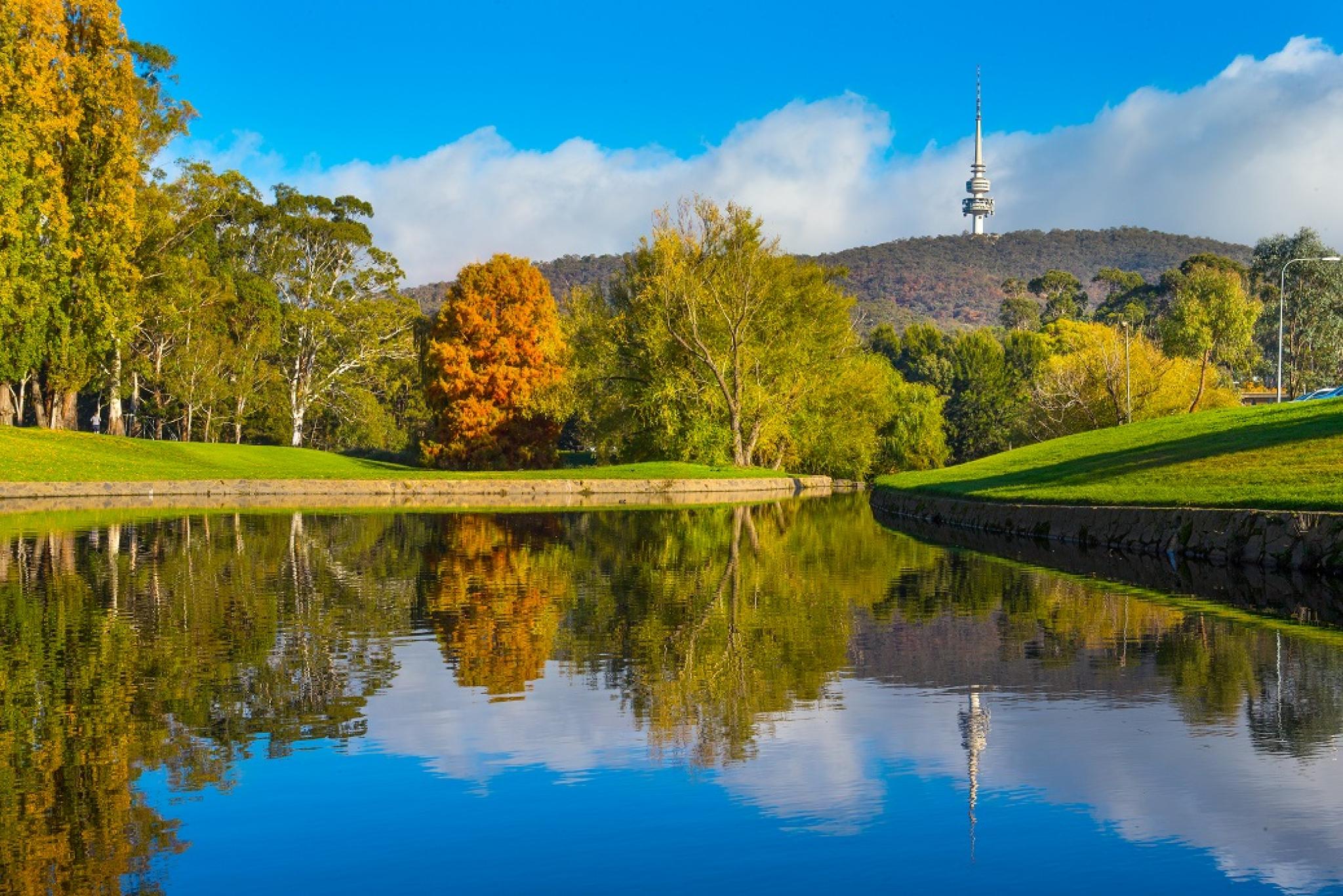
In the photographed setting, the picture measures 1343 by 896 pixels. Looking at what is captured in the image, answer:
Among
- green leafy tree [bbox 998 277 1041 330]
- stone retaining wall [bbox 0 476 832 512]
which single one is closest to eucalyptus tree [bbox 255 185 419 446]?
stone retaining wall [bbox 0 476 832 512]

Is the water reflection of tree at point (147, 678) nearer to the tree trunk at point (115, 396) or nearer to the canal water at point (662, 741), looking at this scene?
the canal water at point (662, 741)

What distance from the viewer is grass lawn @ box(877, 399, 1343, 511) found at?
86.3ft

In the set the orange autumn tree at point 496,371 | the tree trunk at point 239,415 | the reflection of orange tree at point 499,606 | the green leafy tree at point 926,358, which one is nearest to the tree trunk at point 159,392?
the tree trunk at point 239,415

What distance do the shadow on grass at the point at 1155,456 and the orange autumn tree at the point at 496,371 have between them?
3417 cm

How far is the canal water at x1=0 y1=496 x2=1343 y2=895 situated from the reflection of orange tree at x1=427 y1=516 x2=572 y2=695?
0.09 metres

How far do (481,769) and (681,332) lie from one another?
5945 cm

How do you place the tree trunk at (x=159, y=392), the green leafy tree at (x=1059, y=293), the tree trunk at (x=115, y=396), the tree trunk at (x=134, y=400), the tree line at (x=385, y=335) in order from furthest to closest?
the green leafy tree at (x=1059, y=293) < the tree trunk at (x=134, y=400) < the tree trunk at (x=159, y=392) < the tree trunk at (x=115, y=396) < the tree line at (x=385, y=335)

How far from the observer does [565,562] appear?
24.0m

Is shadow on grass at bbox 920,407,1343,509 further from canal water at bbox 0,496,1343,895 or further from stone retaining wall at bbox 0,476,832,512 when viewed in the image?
canal water at bbox 0,496,1343,895

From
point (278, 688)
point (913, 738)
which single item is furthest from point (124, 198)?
point (913, 738)

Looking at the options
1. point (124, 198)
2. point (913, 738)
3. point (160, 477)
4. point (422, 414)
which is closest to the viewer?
point (913, 738)

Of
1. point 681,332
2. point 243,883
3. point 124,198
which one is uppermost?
point 124,198

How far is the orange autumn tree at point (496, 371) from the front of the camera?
7362 centimetres

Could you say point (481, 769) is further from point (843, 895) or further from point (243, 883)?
point (843, 895)
